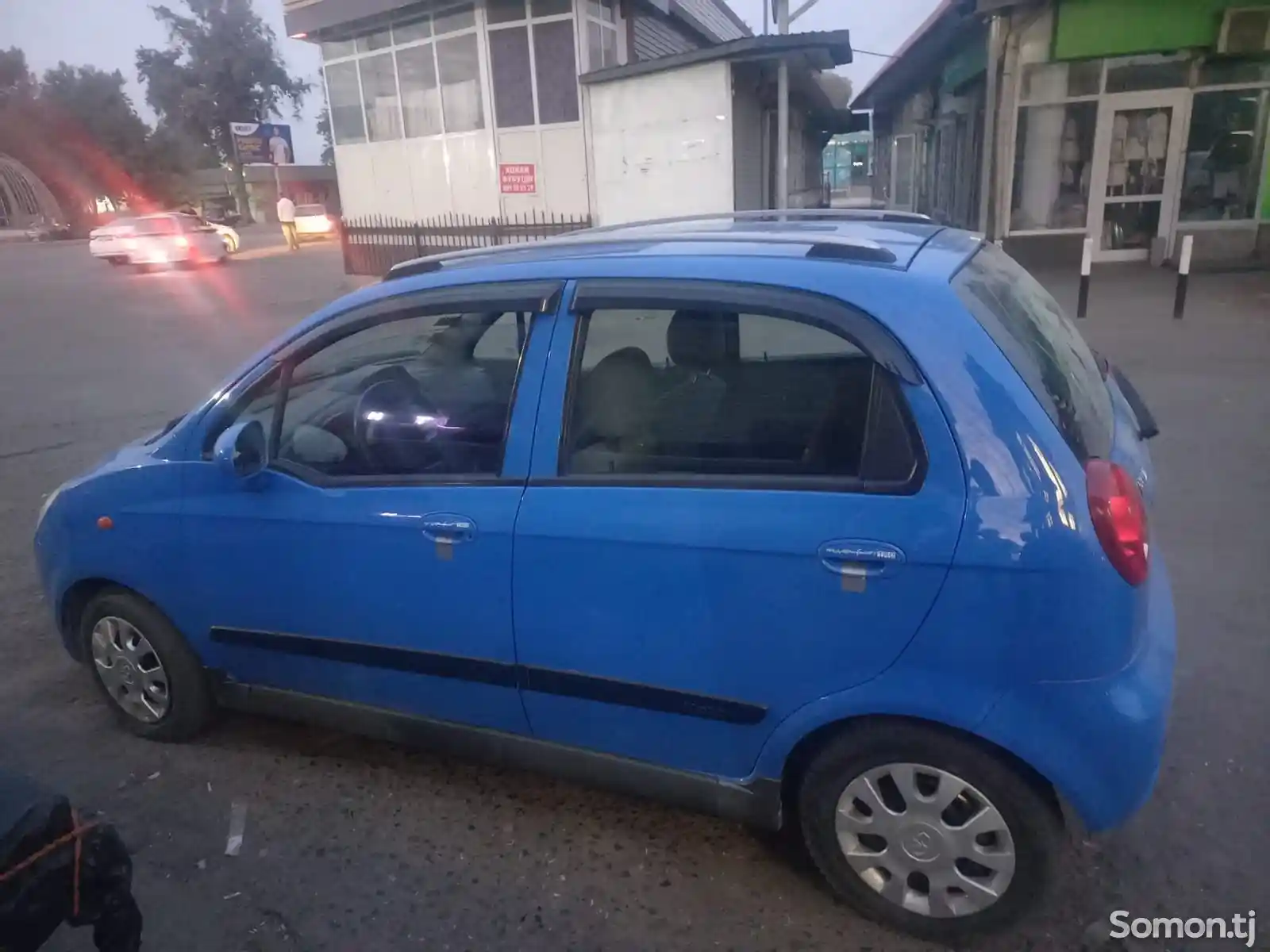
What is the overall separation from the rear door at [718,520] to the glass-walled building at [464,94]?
14.2 metres

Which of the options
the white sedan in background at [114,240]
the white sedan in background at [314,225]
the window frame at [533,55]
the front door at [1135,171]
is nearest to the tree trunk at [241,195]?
the white sedan in background at [314,225]

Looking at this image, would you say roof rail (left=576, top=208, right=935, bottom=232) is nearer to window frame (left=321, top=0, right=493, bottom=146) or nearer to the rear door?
the rear door

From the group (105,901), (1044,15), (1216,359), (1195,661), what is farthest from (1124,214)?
(105,901)

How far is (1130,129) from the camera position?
1516 cm

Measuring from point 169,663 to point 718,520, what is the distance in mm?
2187

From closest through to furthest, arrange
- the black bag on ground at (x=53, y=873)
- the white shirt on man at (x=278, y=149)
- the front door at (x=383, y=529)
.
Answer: the black bag on ground at (x=53, y=873), the front door at (x=383, y=529), the white shirt on man at (x=278, y=149)

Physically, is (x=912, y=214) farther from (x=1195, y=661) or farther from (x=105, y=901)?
(x=105, y=901)

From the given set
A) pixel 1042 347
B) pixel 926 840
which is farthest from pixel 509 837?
pixel 1042 347

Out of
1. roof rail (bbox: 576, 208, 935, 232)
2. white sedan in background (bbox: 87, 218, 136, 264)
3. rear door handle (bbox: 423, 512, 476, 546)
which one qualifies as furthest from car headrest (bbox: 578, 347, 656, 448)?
white sedan in background (bbox: 87, 218, 136, 264)

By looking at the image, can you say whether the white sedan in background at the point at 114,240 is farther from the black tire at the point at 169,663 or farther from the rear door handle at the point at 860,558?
the rear door handle at the point at 860,558

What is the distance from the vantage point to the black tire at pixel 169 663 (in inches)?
130

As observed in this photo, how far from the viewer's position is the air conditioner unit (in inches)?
532

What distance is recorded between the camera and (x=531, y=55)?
1599cm

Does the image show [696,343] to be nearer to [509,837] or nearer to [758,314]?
[758,314]
